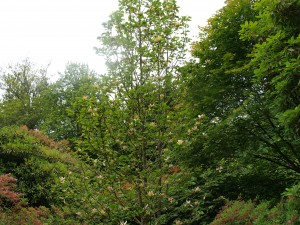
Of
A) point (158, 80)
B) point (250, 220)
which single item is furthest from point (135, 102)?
point (250, 220)

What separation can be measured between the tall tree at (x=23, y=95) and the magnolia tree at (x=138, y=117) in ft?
73.6

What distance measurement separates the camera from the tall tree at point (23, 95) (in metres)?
26.1

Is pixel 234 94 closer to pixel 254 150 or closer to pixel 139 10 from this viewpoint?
pixel 254 150

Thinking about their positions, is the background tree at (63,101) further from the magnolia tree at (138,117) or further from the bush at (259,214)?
the magnolia tree at (138,117)

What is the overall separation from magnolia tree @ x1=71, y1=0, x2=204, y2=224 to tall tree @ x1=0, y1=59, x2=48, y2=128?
22.4 meters

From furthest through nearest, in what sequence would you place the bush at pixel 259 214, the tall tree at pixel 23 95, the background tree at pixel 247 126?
the tall tree at pixel 23 95 < the bush at pixel 259 214 < the background tree at pixel 247 126

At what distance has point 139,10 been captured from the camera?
6.20 meters

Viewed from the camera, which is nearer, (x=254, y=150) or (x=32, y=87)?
(x=254, y=150)

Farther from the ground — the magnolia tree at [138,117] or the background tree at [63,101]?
the background tree at [63,101]

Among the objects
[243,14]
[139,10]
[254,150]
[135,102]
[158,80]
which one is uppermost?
[243,14]

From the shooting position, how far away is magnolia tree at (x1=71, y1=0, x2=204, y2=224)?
553cm

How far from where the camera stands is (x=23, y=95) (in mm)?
28953

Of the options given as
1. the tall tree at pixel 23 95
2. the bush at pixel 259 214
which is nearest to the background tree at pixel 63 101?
the tall tree at pixel 23 95

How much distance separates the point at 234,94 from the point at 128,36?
10.1ft
